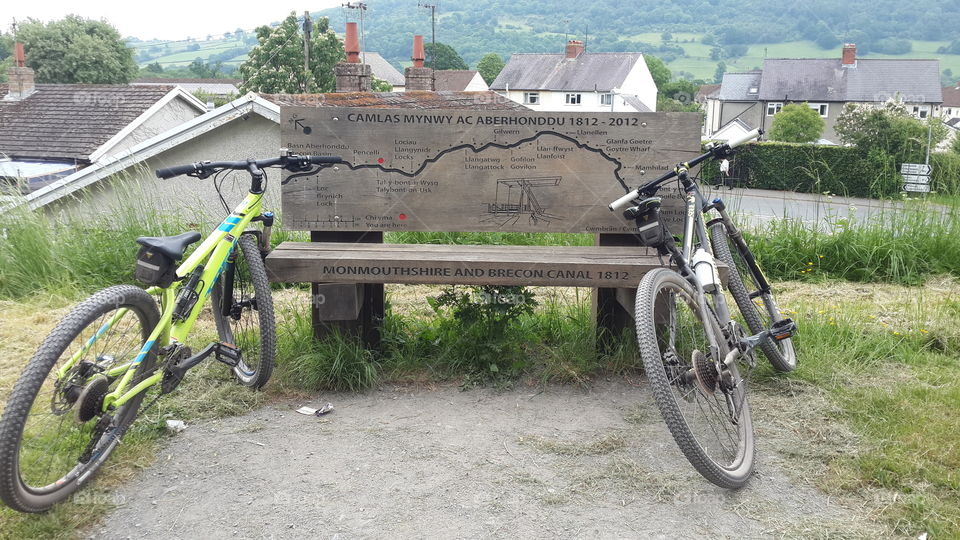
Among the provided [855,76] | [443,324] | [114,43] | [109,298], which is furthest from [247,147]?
[855,76]

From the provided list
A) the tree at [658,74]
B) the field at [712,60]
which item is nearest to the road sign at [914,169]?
the tree at [658,74]

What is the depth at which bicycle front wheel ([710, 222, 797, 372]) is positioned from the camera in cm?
384

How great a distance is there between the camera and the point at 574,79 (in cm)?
7775

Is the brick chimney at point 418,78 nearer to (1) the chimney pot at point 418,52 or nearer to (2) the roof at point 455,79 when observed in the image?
(1) the chimney pot at point 418,52

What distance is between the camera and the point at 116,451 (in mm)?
3074

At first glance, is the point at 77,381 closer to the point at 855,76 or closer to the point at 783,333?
the point at 783,333

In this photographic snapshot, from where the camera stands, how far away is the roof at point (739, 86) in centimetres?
7444

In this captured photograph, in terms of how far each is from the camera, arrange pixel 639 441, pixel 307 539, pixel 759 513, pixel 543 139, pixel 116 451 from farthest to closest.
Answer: pixel 543 139
pixel 639 441
pixel 116 451
pixel 759 513
pixel 307 539

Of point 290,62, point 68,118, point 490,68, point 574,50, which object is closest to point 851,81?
point 574,50

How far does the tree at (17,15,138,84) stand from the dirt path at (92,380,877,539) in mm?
67995

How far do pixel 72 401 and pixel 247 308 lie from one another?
3.56 ft

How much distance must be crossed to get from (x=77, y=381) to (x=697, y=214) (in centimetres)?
247

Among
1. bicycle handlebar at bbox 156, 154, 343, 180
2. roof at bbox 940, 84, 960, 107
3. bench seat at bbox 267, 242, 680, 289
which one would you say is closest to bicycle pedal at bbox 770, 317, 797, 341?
bench seat at bbox 267, 242, 680, 289

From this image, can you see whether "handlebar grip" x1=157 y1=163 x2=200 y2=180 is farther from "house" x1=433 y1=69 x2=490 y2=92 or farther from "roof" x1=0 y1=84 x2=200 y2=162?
"house" x1=433 y1=69 x2=490 y2=92
